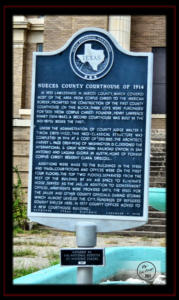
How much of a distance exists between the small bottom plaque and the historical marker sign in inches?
9.5

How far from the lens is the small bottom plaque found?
4.83 m

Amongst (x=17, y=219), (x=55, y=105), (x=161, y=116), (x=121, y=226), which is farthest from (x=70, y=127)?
(x=161, y=116)

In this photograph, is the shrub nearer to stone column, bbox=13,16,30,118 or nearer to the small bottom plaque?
the small bottom plaque

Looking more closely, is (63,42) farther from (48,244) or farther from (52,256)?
(52,256)

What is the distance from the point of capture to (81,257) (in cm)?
484

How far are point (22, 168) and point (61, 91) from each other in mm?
10341

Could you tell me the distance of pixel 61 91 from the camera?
17.0 feet

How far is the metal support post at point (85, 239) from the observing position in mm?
4867

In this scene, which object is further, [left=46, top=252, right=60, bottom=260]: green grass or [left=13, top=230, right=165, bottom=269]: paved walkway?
[left=46, top=252, right=60, bottom=260]: green grass

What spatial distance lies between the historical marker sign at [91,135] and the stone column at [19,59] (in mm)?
19544

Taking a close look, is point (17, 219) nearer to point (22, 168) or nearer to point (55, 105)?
point (22, 168)

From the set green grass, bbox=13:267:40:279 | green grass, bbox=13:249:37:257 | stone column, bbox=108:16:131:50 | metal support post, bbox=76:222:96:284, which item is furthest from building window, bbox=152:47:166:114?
metal support post, bbox=76:222:96:284

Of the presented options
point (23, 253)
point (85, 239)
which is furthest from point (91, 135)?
point (23, 253)

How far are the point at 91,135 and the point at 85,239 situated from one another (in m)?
0.94
